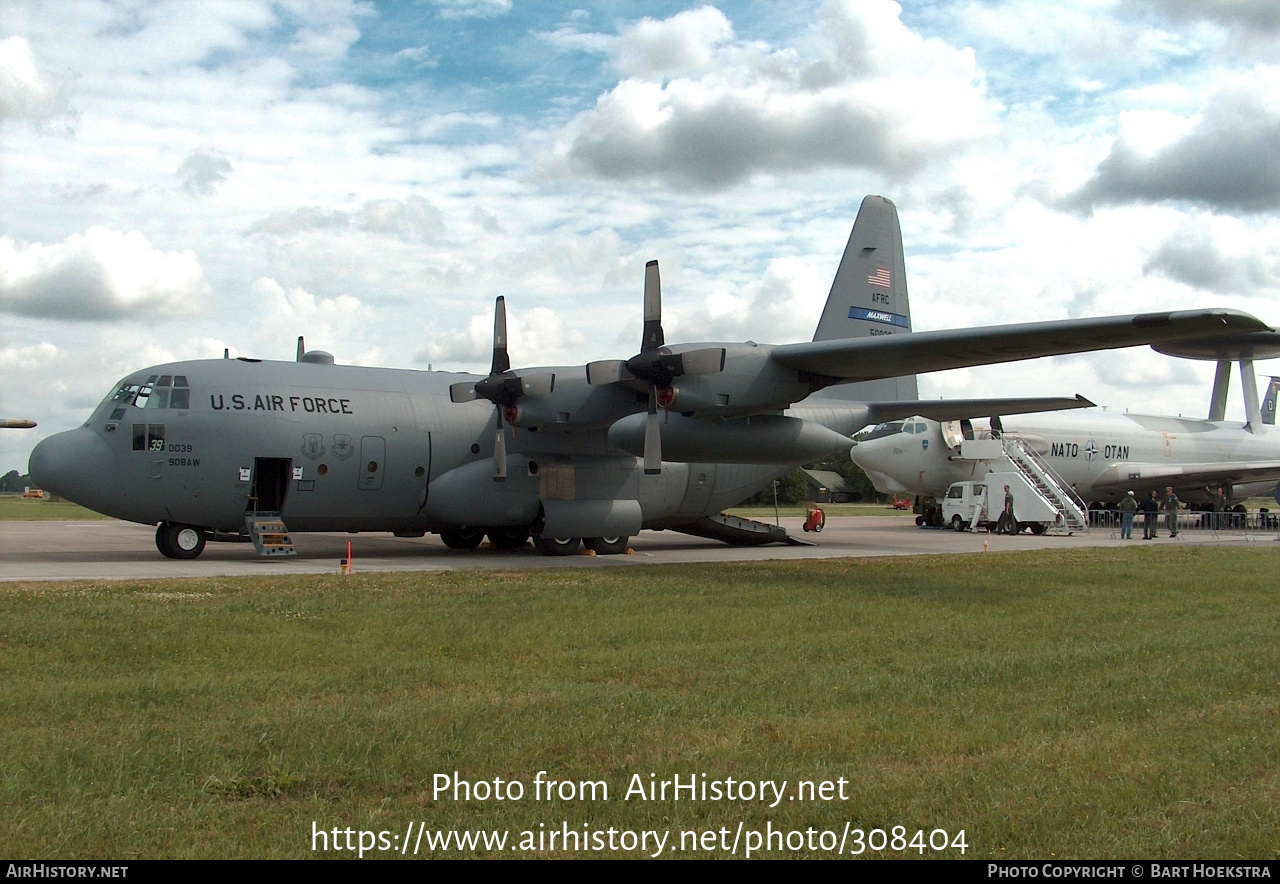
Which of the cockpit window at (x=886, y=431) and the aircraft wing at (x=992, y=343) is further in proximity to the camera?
the cockpit window at (x=886, y=431)

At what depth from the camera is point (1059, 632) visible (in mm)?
10781

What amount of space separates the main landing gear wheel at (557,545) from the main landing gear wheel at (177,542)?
667 centimetres

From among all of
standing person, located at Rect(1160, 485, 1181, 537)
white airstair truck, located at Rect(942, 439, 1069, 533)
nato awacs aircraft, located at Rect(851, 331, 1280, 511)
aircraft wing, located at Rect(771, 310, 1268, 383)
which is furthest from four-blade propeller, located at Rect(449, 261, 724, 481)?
standing person, located at Rect(1160, 485, 1181, 537)

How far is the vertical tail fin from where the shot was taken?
24.4 m

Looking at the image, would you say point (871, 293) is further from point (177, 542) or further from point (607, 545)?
point (177, 542)

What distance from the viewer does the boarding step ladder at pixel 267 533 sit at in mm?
18625

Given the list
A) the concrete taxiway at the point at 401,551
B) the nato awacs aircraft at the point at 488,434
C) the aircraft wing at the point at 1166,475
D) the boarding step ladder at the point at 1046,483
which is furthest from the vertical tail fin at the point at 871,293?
the aircraft wing at the point at 1166,475

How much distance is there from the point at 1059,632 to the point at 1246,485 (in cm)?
3844

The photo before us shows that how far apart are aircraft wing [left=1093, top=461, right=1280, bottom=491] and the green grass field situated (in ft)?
90.2

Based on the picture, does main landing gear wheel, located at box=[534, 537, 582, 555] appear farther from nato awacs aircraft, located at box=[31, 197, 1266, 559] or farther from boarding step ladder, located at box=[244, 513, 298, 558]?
boarding step ladder, located at box=[244, 513, 298, 558]

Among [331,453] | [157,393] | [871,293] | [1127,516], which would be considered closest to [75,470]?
[157,393]

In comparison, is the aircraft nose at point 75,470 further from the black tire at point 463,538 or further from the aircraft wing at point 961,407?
the aircraft wing at point 961,407

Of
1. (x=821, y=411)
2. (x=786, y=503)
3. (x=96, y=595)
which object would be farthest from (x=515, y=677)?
(x=786, y=503)
